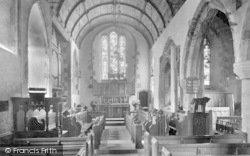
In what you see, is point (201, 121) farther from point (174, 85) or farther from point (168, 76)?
point (168, 76)

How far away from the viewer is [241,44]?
6.20m

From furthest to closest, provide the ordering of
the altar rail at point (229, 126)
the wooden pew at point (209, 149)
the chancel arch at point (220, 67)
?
the chancel arch at point (220, 67) → the altar rail at point (229, 126) → the wooden pew at point (209, 149)

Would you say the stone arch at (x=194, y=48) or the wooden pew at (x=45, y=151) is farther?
the stone arch at (x=194, y=48)

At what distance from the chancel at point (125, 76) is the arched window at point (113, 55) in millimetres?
69

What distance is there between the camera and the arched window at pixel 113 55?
19.7 m

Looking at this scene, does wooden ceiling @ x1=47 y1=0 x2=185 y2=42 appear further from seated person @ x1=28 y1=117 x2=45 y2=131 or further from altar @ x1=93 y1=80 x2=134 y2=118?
seated person @ x1=28 y1=117 x2=45 y2=131

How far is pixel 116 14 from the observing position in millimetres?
17406

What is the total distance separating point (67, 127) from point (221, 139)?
438cm

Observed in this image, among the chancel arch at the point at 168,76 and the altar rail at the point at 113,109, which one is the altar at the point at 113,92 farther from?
the chancel arch at the point at 168,76

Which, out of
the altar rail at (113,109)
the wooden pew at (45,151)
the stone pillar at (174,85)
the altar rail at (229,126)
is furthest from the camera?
the altar rail at (113,109)

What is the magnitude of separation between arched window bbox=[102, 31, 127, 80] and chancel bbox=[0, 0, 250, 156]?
0.23 feet

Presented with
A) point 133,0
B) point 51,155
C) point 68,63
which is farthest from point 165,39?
point 51,155

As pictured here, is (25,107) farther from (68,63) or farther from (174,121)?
(68,63)

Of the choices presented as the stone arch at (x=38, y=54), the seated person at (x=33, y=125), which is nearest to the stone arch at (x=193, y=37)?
the stone arch at (x=38, y=54)
